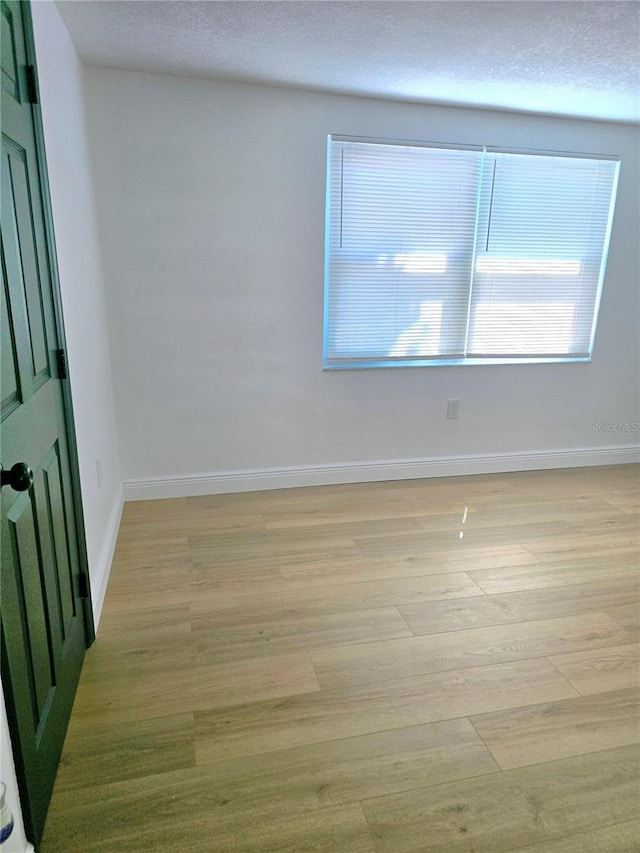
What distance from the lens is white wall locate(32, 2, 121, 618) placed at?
1905 mm

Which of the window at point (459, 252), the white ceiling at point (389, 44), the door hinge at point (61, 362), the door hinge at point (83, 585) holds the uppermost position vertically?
the white ceiling at point (389, 44)

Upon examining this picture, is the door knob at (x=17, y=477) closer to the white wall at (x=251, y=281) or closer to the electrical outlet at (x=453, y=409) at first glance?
the white wall at (x=251, y=281)

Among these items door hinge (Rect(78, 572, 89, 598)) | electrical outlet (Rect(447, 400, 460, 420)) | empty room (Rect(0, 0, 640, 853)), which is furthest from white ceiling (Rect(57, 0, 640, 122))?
door hinge (Rect(78, 572, 89, 598))

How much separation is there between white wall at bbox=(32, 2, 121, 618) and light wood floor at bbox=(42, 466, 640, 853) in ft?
1.04

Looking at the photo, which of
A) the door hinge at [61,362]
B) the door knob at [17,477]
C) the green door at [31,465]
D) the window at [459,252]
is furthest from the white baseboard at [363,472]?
the door knob at [17,477]

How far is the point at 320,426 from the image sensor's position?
3.50 meters

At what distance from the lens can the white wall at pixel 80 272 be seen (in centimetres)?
191

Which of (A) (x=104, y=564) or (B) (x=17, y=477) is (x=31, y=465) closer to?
(B) (x=17, y=477)

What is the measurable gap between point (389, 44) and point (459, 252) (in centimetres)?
138

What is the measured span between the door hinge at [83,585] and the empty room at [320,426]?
1 cm

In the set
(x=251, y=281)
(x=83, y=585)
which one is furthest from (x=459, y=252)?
(x=83, y=585)

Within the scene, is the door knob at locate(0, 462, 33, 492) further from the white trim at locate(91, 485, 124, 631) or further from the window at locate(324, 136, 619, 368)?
the window at locate(324, 136, 619, 368)

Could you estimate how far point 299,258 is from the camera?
127 inches

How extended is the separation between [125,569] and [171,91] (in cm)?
242
